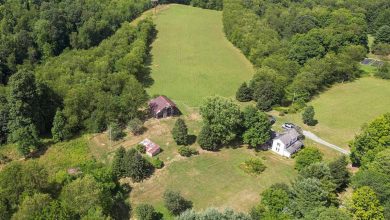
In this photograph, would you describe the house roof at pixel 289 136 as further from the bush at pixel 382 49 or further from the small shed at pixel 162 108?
the bush at pixel 382 49

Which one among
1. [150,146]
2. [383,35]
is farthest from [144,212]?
[383,35]

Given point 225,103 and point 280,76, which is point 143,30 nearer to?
point 280,76

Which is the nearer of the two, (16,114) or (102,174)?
(102,174)

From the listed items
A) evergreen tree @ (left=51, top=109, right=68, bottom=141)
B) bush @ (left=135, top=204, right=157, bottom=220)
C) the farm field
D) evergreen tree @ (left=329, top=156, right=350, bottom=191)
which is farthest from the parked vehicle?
evergreen tree @ (left=51, top=109, right=68, bottom=141)

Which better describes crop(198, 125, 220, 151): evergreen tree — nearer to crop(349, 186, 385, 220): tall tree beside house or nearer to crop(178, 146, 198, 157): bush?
crop(178, 146, 198, 157): bush

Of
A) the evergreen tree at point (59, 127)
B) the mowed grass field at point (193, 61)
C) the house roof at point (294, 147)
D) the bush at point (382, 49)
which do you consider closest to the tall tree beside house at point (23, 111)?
the evergreen tree at point (59, 127)

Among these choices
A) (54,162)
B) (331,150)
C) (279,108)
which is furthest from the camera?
(279,108)

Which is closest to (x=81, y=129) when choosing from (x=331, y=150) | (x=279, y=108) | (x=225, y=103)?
(x=225, y=103)
